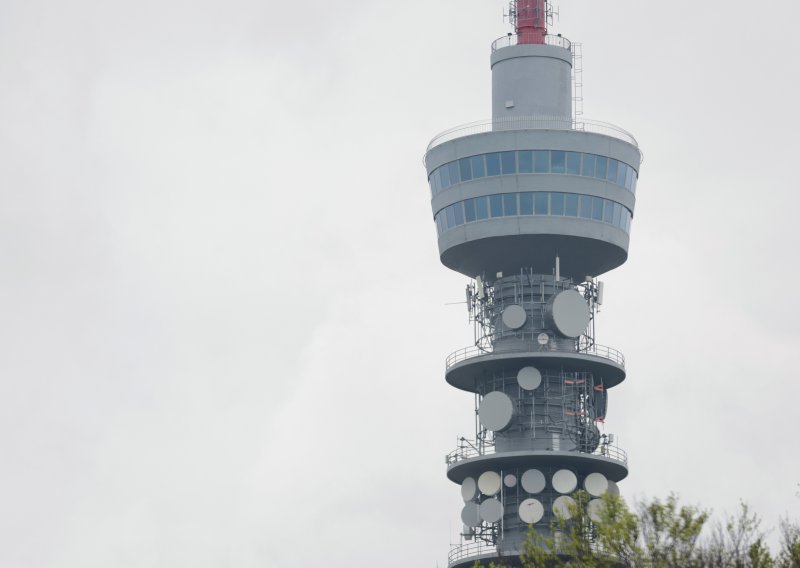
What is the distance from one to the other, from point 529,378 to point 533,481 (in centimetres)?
A: 704

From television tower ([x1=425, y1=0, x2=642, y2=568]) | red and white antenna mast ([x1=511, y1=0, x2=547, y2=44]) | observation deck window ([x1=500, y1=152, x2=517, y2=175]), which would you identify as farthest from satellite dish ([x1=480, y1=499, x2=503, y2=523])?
red and white antenna mast ([x1=511, y1=0, x2=547, y2=44])

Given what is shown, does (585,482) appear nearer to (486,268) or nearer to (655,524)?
(486,268)

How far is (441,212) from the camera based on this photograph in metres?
128

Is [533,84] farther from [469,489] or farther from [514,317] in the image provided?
[469,489]

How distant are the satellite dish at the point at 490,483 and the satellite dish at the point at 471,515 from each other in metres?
1.63

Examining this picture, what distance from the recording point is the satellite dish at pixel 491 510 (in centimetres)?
12081

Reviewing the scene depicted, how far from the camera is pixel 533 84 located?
127125mm

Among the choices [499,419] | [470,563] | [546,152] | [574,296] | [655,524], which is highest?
[546,152]

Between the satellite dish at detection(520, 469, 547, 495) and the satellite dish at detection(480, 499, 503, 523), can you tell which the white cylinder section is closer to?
the satellite dish at detection(520, 469, 547, 495)

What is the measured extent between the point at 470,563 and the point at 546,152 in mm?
27926

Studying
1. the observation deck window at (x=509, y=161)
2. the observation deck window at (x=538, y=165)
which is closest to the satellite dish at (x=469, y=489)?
the observation deck window at (x=538, y=165)

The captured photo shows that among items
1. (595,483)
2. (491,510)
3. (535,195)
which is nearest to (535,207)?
(535,195)

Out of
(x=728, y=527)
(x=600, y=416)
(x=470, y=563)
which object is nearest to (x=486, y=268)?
(x=600, y=416)

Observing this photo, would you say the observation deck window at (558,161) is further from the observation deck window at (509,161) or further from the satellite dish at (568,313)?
the satellite dish at (568,313)
